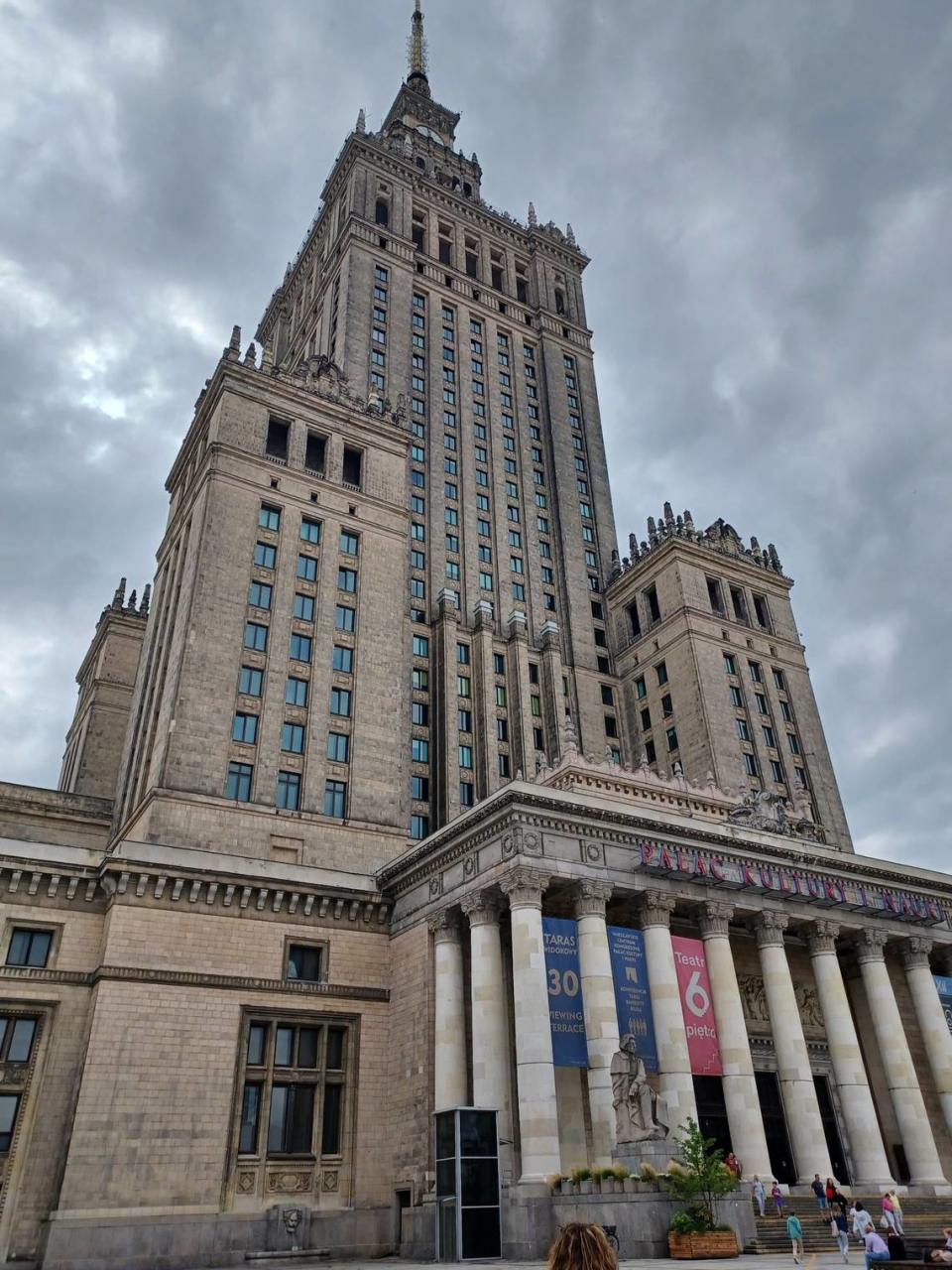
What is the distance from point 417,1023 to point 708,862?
14.4 m

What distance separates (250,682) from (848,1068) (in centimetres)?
3427

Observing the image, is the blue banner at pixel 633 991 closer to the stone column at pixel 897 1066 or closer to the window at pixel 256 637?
the stone column at pixel 897 1066

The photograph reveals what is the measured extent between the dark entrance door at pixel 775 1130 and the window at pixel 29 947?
31409mm

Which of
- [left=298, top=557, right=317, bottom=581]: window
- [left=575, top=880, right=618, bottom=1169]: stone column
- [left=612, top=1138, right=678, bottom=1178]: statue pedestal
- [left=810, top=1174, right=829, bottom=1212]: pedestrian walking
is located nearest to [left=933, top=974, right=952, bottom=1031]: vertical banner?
[left=810, top=1174, right=829, bottom=1212]: pedestrian walking

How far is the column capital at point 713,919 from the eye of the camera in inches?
1608

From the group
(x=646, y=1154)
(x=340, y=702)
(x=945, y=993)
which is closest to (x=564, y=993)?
(x=646, y=1154)

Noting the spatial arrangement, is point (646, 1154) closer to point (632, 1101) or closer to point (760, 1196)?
point (632, 1101)

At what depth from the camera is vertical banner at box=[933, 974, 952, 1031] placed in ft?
153

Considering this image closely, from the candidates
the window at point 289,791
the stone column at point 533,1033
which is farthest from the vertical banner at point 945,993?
the window at point 289,791

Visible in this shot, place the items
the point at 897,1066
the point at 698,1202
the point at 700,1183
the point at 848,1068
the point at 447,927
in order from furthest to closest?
the point at 897,1066
the point at 848,1068
the point at 447,927
the point at 698,1202
the point at 700,1183

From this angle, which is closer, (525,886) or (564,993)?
(564,993)

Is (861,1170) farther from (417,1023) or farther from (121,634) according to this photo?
(121,634)

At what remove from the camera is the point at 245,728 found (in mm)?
48969

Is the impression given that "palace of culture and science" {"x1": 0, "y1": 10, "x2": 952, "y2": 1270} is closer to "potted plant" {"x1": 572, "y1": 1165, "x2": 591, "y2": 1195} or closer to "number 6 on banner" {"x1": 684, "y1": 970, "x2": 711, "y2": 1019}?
"number 6 on banner" {"x1": 684, "y1": 970, "x2": 711, "y2": 1019}
